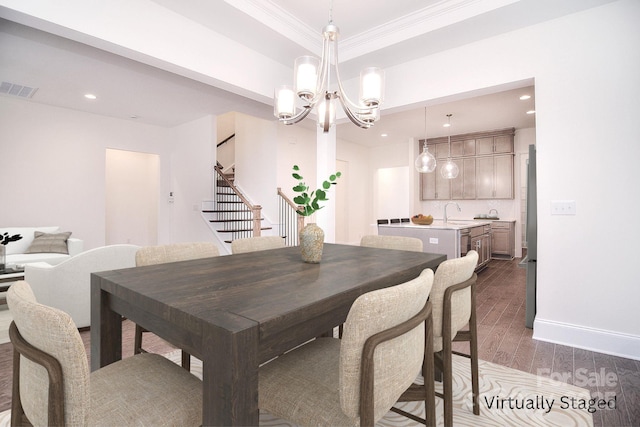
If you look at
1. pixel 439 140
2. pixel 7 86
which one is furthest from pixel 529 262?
pixel 7 86

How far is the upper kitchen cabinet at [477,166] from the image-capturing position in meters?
6.75

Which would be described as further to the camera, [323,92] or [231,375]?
[323,92]

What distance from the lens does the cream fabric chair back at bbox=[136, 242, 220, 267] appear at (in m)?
1.80

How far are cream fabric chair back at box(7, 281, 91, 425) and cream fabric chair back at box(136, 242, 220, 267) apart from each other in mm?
918

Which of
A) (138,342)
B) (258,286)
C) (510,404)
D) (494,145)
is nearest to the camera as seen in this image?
(258,286)

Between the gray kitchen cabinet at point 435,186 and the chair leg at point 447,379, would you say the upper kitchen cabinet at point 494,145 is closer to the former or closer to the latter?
the gray kitchen cabinet at point 435,186

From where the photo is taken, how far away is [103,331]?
4.35 ft

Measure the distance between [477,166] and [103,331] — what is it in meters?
7.37

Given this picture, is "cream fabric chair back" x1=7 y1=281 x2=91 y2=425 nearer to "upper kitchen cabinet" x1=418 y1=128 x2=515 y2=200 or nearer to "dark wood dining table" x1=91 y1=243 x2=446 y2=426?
"dark wood dining table" x1=91 y1=243 x2=446 y2=426

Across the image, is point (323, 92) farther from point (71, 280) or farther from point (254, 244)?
point (71, 280)

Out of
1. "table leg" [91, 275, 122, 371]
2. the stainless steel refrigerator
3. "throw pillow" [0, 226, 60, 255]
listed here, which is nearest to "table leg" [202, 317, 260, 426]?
"table leg" [91, 275, 122, 371]

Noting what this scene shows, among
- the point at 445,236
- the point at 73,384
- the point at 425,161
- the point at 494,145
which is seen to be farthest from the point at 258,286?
the point at 494,145

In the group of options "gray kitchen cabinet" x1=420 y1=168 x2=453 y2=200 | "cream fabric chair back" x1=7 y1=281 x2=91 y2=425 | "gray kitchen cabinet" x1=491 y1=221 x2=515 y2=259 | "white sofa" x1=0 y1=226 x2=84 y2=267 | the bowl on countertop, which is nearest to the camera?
"cream fabric chair back" x1=7 y1=281 x2=91 y2=425

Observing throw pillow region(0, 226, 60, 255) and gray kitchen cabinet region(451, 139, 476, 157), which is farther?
gray kitchen cabinet region(451, 139, 476, 157)
